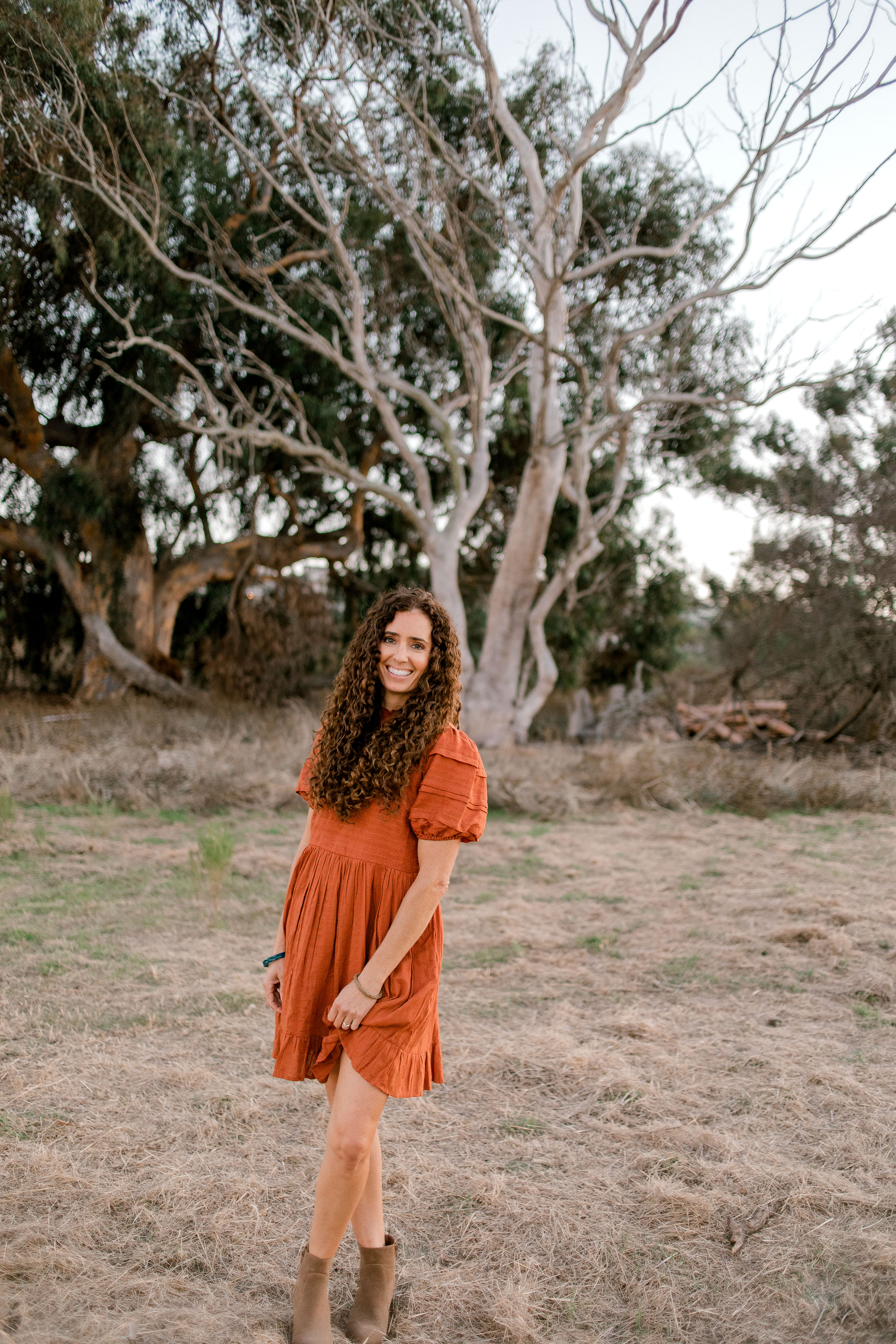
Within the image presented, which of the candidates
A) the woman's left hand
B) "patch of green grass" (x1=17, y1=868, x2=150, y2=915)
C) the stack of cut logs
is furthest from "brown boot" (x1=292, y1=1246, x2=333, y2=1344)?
the stack of cut logs

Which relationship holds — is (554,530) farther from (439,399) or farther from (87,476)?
(87,476)

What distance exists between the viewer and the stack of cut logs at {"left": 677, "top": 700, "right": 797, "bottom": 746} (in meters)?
14.0

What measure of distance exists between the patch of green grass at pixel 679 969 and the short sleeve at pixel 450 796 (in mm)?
2885

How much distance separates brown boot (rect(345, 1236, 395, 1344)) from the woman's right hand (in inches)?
23.1

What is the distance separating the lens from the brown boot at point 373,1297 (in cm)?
208

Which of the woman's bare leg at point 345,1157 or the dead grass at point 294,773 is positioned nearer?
the woman's bare leg at point 345,1157

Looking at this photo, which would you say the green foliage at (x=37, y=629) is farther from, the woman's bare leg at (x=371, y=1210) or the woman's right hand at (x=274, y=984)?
the woman's bare leg at (x=371, y=1210)

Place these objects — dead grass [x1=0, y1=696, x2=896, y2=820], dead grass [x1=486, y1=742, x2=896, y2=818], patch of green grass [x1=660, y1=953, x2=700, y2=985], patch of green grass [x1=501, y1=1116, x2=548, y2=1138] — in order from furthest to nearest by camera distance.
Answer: dead grass [x1=486, y1=742, x2=896, y2=818] → dead grass [x1=0, y1=696, x2=896, y2=820] → patch of green grass [x1=660, y1=953, x2=700, y2=985] → patch of green grass [x1=501, y1=1116, x2=548, y2=1138]

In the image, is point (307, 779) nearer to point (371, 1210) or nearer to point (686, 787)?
point (371, 1210)

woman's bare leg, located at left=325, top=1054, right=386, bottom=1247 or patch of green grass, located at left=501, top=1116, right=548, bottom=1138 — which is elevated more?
woman's bare leg, located at left=325, top=1054, right=386, bottom=1247

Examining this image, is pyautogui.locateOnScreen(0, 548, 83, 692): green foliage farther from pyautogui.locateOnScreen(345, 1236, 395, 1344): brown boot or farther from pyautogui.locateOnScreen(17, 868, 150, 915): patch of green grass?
pyautogui.locateOnScreen(345, 1236, 395, 1344): brown boot

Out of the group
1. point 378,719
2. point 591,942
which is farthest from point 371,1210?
point 591,942

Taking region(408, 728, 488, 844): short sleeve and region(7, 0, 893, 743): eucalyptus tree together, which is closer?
region(408, 728, 488, 844): short sleeve

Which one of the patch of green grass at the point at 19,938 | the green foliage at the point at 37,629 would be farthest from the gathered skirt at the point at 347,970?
the green foliage at the point at 37,629
